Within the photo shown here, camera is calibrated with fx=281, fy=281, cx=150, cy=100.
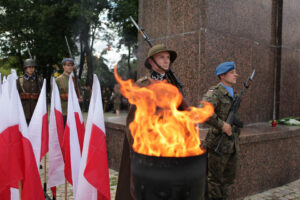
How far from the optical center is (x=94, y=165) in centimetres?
305

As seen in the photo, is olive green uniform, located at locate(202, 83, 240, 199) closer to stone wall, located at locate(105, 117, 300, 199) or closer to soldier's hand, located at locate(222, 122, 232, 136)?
soldier's hand, located at locate(222, 122, 232, 136)

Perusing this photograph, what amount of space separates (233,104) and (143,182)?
205cm

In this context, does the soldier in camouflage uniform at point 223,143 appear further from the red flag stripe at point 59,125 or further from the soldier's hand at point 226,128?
the red flag stripe at point 59,125

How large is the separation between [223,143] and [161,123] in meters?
1.40

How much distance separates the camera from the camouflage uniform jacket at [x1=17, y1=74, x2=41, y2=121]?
723 cm

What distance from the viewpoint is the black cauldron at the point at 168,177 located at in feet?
7.13

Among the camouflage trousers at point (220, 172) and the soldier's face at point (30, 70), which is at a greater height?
the soldier's face at point (30, 70)

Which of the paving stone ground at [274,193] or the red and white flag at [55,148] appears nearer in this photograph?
the red and white flag at [55,148]

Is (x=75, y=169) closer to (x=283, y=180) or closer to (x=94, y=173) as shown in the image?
(x=94, y=173)

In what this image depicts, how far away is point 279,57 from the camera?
22.6 feet

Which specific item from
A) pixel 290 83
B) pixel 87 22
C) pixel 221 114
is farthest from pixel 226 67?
pixel 87 22

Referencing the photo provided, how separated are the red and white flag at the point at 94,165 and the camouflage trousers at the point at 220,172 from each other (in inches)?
60.4

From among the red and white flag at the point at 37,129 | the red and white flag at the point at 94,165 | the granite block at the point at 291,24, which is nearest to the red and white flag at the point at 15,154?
the red and white flag at the point at 94,165

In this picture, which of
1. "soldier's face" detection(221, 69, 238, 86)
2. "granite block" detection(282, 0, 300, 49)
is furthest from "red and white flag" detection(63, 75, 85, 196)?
"granite block" detection(282, 0, 300, 49)
